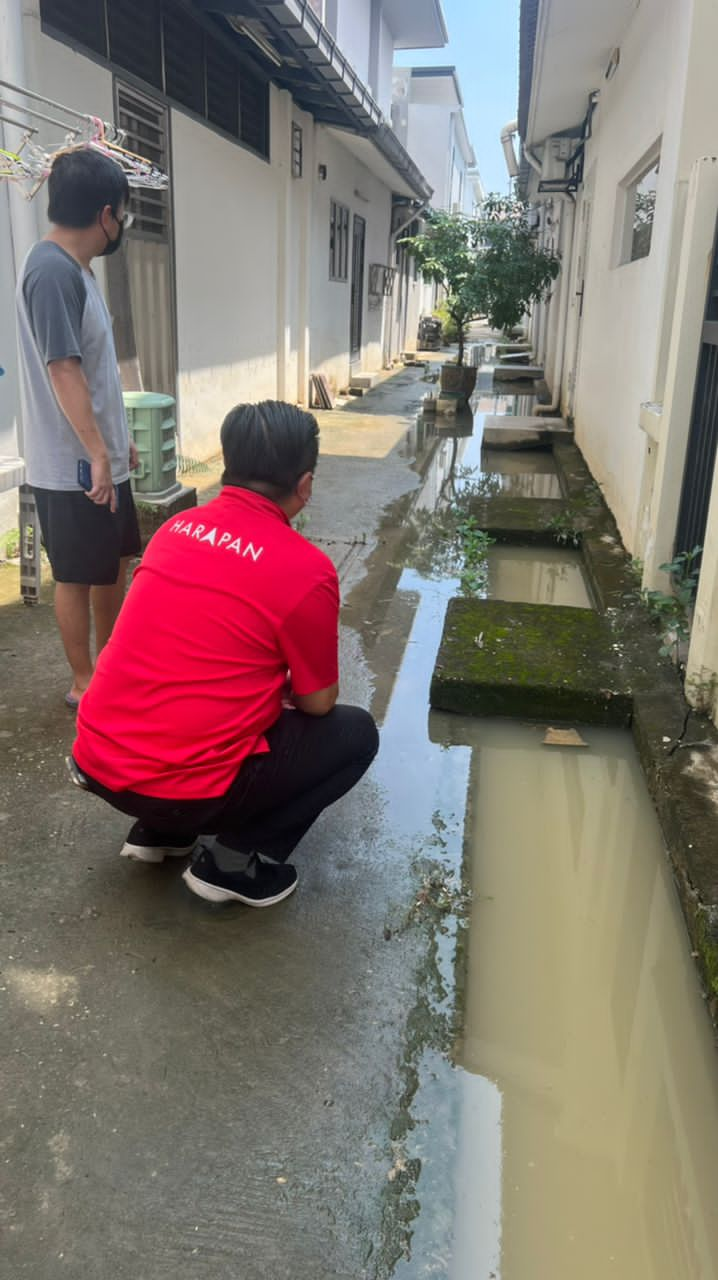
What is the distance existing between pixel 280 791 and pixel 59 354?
4.94ft

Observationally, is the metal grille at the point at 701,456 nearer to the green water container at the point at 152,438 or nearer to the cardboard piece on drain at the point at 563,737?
the cardboard piece on drain at the point at 563,737

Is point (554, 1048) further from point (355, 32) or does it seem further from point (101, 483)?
point (355, 32)

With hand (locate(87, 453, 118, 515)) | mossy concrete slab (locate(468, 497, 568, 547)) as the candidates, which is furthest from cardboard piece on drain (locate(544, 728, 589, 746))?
mossy concrete slab (locate(468, 497, 568, 547))

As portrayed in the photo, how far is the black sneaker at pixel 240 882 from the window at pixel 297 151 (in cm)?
951

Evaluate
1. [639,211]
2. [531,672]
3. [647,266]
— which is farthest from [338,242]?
[531,672]

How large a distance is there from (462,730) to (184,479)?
14.4 feet

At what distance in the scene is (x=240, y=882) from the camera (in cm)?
233

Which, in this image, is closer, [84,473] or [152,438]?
[84,473]

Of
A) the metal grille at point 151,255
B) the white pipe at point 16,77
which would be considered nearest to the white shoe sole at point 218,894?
the white pipe at point 16,77

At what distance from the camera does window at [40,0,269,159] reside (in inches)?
208

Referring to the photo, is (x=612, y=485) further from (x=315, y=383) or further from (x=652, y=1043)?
(x=315, y=383)

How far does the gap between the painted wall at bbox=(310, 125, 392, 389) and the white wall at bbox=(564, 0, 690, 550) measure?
3.86 meters

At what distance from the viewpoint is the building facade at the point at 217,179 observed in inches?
203

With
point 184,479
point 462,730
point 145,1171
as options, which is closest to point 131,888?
point 145,1171
